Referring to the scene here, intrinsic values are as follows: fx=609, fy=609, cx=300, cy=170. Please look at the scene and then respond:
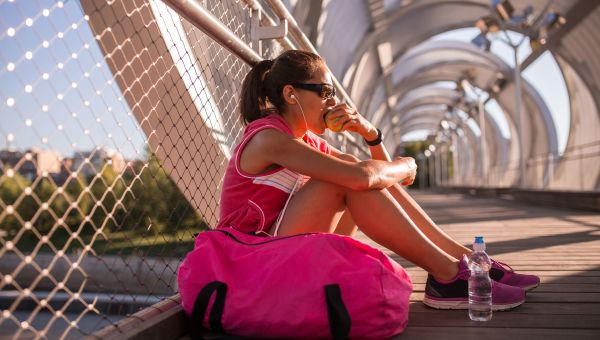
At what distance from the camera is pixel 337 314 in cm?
166

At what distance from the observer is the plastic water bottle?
2.10m

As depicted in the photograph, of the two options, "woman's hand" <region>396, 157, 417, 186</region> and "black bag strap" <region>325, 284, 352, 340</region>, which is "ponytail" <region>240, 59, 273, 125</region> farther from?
"black bag strap" <region>325, 284, 352, 340</region>

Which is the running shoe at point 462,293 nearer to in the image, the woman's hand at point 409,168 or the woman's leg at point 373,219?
the woman's leg at point 373,219

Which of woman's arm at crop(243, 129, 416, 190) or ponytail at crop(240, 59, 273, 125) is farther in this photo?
ponytail at crop(240, 59, 273, 125)

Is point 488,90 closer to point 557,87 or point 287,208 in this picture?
point 557,87

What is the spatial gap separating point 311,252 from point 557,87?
20.7 meters

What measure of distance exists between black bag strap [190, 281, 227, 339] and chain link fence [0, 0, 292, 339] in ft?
0.63

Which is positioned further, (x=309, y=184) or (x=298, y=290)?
(x=309, y=184)

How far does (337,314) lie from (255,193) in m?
0.72

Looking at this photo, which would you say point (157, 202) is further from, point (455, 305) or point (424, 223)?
point (455, 305)

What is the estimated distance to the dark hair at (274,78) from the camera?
2.36 metres

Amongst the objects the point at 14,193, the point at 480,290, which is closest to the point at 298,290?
the point at 480,290

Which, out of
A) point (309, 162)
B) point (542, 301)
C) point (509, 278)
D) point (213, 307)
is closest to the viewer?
point (213, 307)

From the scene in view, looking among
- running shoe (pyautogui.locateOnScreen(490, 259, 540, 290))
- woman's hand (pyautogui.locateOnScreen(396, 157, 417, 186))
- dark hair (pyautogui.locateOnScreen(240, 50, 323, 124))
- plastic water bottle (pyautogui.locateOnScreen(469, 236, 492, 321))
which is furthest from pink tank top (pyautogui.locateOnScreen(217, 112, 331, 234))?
running shoe (pyautogui.locateOnScreen(490, 259, 540, 290))
